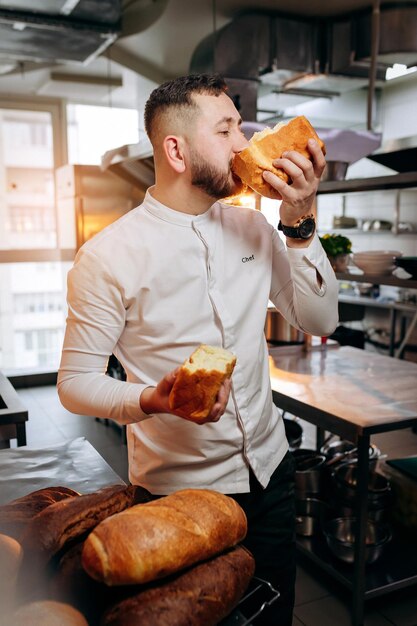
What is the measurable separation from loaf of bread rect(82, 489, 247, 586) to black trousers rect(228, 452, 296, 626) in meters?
0.69

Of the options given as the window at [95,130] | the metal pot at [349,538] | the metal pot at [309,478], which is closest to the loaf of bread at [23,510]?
the metal pot at [349,538]


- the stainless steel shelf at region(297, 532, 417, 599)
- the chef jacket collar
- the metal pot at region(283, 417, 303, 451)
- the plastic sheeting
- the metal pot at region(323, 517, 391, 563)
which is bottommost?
the stainless steel shelf at region(297, 532, 417, 599)

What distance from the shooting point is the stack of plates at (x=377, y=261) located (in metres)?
2.99

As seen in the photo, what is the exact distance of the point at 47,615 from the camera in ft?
2.18

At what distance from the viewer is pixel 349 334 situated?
5.49m

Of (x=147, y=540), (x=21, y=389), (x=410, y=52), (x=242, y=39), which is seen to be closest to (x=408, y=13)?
(x=410, y=52)

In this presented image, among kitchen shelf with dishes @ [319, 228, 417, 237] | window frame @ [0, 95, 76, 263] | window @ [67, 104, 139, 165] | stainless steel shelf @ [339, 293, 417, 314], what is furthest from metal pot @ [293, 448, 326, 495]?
window @ [67, 104, 139, 165]

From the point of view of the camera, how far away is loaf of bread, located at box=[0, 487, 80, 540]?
2.89ft

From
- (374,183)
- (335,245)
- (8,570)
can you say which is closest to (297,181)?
(8,570)

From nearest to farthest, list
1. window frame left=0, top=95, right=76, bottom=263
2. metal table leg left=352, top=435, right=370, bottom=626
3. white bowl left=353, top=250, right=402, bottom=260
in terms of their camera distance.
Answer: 1. metal table leg left=352, top=435, right=370, bottom=626
2. white bowl left=353, top=250, right=402, bottom=260
3. window frame left=0, top=95, right=76, bottom=263

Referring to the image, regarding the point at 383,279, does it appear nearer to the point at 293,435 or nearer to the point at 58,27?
the point at 293,435

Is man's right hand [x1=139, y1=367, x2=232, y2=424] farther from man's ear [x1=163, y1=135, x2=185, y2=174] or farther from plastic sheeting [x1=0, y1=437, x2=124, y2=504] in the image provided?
man's ear [x1=163, y1=135, x2=185, y2=174]

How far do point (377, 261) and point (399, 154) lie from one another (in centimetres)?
55

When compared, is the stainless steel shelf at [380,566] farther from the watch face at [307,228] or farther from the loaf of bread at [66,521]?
the loaf of bread at [66,521]
